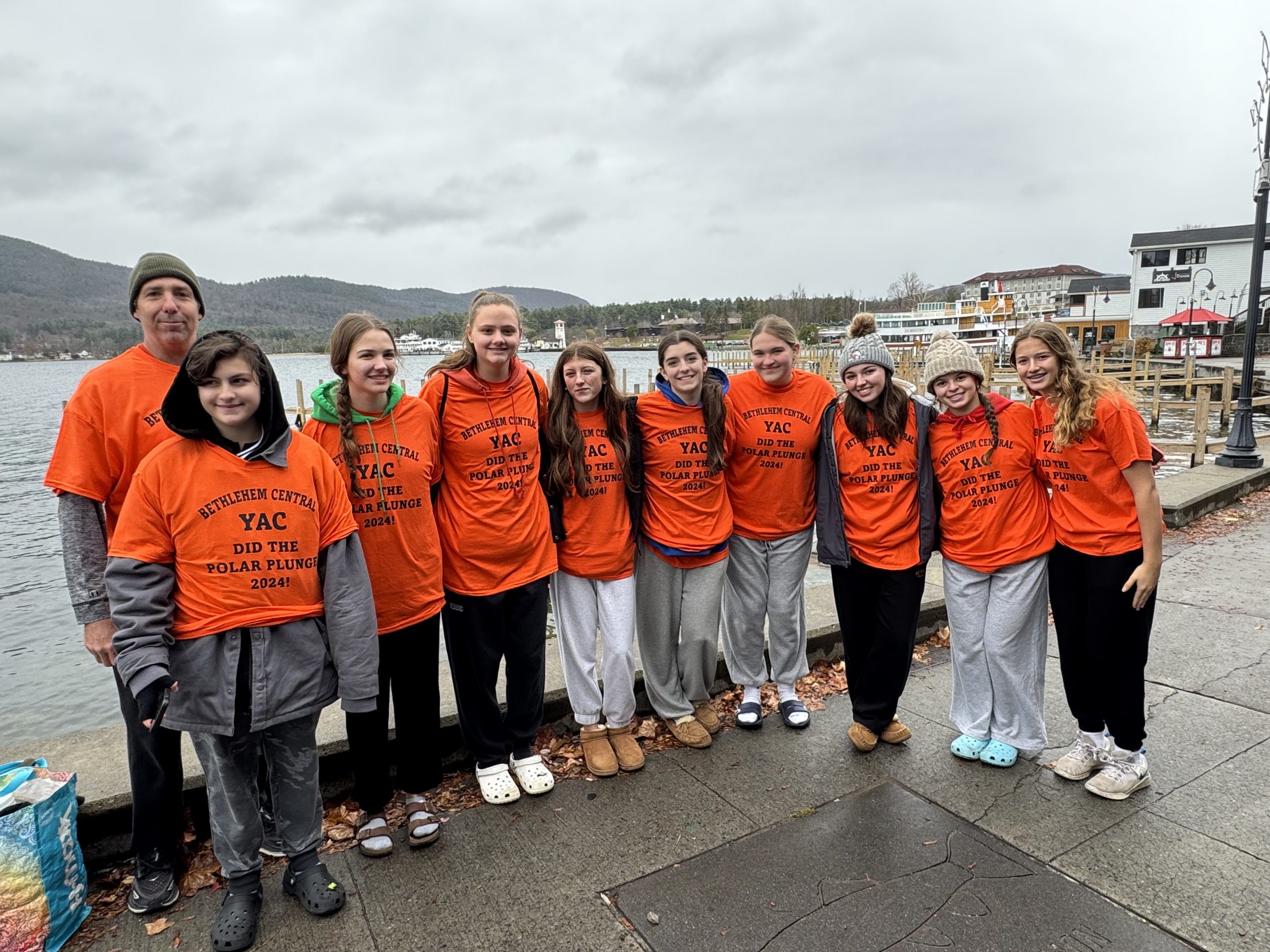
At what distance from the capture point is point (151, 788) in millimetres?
2619

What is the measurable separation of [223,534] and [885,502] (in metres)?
2.76

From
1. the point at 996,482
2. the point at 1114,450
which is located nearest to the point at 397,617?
the point at 996,482

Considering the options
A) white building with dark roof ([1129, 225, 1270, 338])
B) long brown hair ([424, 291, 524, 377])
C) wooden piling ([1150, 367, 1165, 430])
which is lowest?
wooden piling ([1150, 367, 1165, 430])

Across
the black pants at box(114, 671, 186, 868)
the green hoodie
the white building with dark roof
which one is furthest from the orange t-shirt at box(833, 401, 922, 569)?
the white building with dark roof

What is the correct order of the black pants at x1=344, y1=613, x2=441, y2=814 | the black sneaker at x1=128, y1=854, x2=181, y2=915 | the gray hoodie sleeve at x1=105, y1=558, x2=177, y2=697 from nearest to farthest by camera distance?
the gray hoodie sleeve at x1=105, y1=558, x2=177, y2=697 → the black sneaker at x1=128, y1=854, x2=181, y2=915 → the black pants at x1=344, y1=613, x2=441, y2=814

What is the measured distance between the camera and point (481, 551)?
125 inches

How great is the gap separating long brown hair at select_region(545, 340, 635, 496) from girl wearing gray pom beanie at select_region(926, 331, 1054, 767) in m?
1.48

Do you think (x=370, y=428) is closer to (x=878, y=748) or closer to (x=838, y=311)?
(x=878, y=748)

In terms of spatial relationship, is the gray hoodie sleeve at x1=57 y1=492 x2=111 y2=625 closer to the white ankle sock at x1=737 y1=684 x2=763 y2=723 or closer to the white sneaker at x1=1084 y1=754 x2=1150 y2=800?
the white ankle sock at x1=737 y1=684 x2=763 y2=723

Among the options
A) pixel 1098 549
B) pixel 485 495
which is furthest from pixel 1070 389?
pixel 485 495

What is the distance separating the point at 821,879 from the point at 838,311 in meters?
111

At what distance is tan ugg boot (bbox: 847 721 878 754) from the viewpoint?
3561mm

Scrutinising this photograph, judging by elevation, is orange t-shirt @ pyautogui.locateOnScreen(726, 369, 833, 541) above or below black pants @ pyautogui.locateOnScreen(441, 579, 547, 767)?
above

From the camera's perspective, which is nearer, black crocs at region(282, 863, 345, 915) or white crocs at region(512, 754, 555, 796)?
black crocs at region(282, 863, 345, 915)
